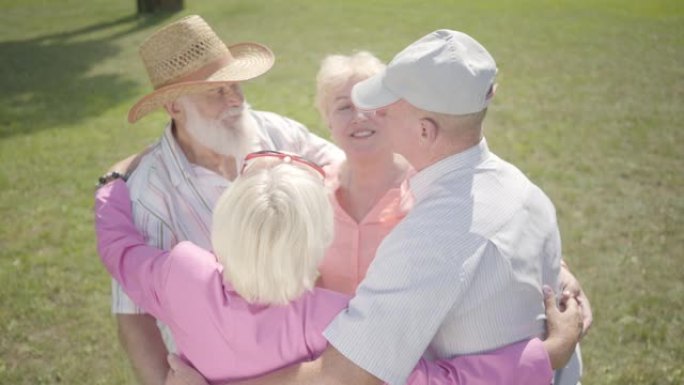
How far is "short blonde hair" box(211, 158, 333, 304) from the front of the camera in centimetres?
189

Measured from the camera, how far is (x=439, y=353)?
2004 mm

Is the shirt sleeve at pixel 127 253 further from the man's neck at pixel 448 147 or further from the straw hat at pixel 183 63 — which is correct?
the man's neck at pixel 448 147

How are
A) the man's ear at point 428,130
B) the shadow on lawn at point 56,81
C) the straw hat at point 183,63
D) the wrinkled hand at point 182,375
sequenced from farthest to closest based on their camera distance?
the shadow on lawn at point 56,81
the straw hat at point 183,63
the wrinkled hand at point 182,375
the man's ear at point 428,130

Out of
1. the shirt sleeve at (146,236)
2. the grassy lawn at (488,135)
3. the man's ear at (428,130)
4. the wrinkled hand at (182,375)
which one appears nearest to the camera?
the man's ear at (428,130)

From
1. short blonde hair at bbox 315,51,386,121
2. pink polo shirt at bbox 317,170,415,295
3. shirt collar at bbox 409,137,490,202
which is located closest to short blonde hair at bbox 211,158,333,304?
shirt collar at bbox 409,137,490,202

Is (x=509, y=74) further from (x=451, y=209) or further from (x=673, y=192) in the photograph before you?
(x=451, y=209)

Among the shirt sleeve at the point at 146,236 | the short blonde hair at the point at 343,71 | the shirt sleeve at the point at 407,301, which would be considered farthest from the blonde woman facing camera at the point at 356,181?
the shirt sleeve at the point at 407,301

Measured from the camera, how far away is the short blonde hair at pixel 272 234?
1894 mm

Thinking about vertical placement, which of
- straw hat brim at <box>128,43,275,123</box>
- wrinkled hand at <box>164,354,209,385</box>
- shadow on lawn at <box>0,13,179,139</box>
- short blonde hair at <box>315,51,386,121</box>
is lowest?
shadow on lawn at <box>0,13,179,139</box>

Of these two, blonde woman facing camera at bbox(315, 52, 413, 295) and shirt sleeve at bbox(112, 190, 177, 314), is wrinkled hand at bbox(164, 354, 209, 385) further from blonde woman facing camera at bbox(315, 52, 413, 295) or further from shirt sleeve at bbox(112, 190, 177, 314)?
blonde woman facing camera at bbox(315, 52, 413, 295)

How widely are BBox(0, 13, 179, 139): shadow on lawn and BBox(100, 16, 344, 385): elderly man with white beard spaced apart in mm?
7129

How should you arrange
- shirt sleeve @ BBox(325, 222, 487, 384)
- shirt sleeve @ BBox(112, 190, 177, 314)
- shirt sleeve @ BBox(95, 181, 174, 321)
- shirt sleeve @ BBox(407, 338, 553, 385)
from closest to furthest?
shirt sleeve @ BBox(325, 222, 487, 384) < shirt sleeve @ BBox(407, 338, 553, 385) < shirt sleeve @ BBox(95, 181, 174, 321) < shirt sleeve @ BBox(112, 190, 177, 314)

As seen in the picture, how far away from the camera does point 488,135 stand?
8.53m

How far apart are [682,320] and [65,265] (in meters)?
4.88
